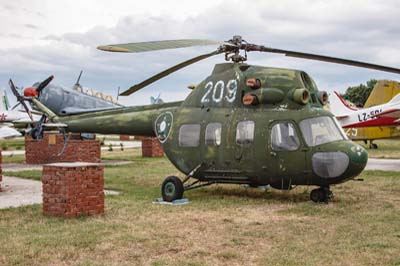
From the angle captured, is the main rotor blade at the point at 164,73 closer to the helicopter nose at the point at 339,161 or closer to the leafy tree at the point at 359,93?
the helicopter nose at the point at 339,161

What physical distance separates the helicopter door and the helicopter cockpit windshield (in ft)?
0.61

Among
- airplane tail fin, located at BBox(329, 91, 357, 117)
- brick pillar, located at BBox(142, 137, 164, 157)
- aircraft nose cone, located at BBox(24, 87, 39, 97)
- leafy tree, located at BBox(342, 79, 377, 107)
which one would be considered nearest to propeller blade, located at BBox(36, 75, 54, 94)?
aircraft nose cone, located at BBox(24, 87, 39, 97)

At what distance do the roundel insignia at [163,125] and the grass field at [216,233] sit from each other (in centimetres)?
141

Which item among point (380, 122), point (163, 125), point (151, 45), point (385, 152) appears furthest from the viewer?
point (385, 152)

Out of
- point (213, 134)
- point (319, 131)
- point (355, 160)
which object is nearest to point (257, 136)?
point (213, 134)

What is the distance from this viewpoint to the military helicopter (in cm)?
944

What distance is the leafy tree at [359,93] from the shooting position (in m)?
73.2

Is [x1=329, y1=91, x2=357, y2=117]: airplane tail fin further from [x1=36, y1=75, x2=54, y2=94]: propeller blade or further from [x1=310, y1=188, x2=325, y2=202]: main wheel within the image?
[x1=310, y1=188, x2=325, y2=202]: main wheel

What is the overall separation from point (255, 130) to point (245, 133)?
230 mm

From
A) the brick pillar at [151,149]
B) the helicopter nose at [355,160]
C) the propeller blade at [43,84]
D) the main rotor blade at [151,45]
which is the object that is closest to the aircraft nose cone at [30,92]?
the propeller blade at [43,84]

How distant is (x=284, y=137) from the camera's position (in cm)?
975

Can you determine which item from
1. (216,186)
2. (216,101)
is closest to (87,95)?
(216,186)

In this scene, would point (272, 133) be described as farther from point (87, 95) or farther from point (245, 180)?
point (87, 95)

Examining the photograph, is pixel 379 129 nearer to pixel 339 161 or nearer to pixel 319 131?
pixel 319 131
